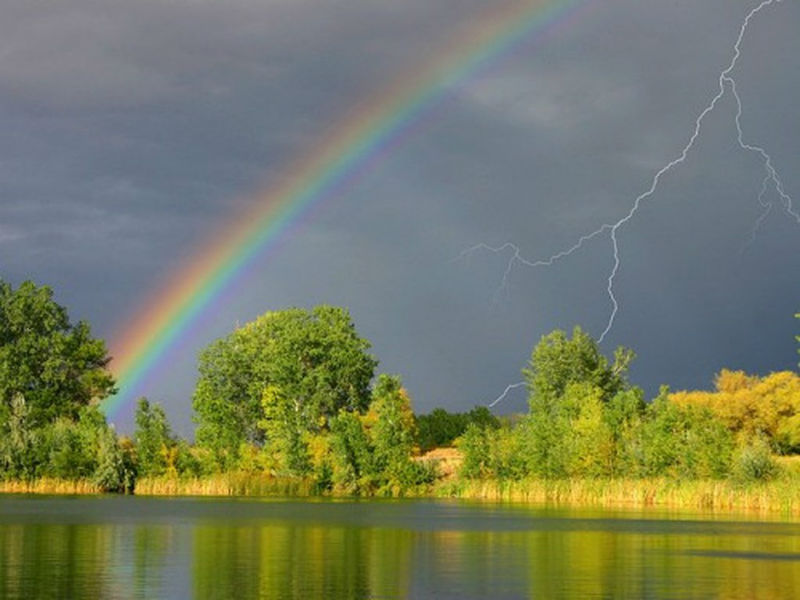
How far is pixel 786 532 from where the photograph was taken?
51.8m

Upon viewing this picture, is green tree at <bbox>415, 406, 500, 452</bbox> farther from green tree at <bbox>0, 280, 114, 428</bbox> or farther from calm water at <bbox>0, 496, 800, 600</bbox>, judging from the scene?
calm water at <bbox>0, 496, 800, 600</bbox>

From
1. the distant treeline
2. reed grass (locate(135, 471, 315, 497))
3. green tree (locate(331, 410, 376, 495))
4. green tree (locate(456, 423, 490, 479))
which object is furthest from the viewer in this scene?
green tree (locate(331, 410, 376, 495))

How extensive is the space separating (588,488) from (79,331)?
78.3 meters

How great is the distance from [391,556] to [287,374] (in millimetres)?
89812

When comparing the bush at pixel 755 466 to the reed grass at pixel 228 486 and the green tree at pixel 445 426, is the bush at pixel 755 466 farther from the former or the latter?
the green tree at pixel 445 426

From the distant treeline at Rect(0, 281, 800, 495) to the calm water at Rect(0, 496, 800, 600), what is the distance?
102 feet

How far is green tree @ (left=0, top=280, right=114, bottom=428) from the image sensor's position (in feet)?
452

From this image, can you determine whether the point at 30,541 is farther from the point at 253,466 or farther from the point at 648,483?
the point at 253,466

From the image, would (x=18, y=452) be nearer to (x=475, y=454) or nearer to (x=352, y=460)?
(x=352, y=460)

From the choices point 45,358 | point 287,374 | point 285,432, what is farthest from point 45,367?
point 285,432

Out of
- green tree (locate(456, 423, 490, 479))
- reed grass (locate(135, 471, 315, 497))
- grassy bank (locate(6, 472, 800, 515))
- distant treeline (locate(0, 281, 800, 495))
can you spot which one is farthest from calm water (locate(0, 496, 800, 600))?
reed grass (locate(135, 471, 315, 497))

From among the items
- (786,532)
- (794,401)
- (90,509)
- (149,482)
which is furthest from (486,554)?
(794,401)

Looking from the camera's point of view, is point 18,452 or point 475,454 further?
point 18,452

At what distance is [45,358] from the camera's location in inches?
5566
